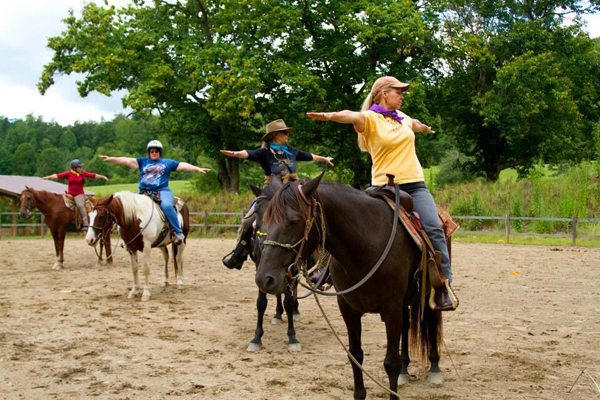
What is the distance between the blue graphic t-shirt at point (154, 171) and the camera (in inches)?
393

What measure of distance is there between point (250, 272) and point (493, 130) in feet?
79.7

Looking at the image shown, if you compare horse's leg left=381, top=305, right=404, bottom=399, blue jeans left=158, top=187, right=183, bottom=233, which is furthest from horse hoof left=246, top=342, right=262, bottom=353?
blue jeans left=158, top=187, right=183, bottom=233

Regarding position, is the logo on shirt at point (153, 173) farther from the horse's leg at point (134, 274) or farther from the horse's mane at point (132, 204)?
the horse's leg at point (134, 274)

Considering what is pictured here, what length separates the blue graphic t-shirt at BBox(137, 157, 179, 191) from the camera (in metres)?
9.98

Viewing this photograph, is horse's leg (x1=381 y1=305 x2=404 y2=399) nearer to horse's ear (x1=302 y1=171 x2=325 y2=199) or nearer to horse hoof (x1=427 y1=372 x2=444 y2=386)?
horse hoof (x1=427 y1=372 x2=444 y2=386)

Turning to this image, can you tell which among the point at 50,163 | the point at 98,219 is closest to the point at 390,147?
the point at 98,219

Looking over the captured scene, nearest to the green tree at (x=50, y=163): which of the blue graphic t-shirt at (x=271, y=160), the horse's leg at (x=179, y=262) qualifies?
the horse's leg at (x=179, y=262)

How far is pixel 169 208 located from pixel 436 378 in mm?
6273

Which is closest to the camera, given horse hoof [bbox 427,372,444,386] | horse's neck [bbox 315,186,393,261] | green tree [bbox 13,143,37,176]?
horse's neck [bbox 315,186,393,261]

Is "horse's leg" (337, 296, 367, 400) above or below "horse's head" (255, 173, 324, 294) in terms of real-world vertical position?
below

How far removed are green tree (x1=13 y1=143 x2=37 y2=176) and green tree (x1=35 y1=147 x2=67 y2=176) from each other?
1.69m

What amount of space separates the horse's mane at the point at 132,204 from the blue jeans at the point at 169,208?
227 mm

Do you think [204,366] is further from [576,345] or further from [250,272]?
[250,272]

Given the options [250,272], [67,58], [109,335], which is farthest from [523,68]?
[109,335]
